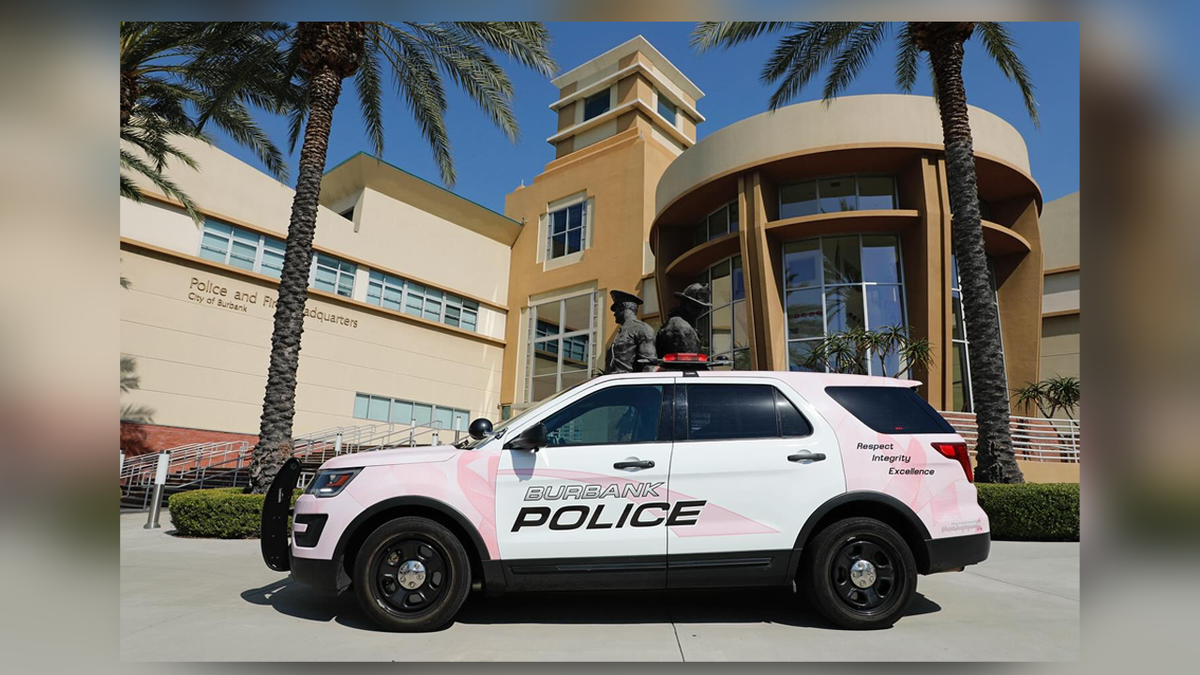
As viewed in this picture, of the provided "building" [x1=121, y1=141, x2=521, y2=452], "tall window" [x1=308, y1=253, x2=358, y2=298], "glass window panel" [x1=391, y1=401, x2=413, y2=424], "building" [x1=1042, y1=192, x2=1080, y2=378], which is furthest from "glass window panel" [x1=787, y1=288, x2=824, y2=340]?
"tall window" [x1=308, y1=253, x2=358, y2=298]

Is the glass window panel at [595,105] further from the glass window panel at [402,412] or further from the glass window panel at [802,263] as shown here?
the glass window panel at [802,263]

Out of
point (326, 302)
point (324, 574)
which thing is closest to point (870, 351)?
point (324, 574)

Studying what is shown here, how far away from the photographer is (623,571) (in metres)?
4.43

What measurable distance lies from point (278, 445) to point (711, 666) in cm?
942

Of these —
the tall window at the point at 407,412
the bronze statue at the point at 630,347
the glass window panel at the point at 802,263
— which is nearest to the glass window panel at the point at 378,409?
the tall window at the point at 407,412

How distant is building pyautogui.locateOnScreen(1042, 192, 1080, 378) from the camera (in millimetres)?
22719

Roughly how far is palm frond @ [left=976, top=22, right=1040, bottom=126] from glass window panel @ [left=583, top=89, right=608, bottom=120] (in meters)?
25.5

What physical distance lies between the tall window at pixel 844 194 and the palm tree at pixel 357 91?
9595mm

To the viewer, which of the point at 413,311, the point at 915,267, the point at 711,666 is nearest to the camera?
the point at 711,666

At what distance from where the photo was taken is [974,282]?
1121 centimetres

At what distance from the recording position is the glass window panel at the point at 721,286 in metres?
22.0

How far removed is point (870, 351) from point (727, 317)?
5.30 meters
